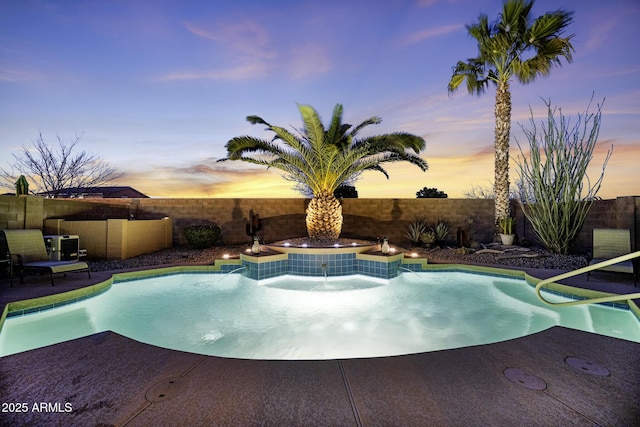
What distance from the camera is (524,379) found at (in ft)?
6.40

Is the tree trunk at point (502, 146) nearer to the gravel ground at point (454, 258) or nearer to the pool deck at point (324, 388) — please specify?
A: the gravel ground at point (454, 258)

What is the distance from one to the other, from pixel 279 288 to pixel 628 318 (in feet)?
17.8

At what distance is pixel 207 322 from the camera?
4.22 metres

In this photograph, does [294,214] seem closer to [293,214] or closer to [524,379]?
[293,214]

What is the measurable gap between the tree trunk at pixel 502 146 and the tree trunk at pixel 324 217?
5.74 meters

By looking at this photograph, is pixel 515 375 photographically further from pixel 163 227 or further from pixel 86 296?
pixel 163 227

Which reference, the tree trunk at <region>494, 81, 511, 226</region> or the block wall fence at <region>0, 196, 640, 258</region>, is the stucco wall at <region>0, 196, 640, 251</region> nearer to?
the block wall fence at <region>0, 196, 640, 258</region>

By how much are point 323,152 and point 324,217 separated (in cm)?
192

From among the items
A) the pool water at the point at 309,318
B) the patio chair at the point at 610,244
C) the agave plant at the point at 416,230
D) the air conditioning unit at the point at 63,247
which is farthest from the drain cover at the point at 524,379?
the agave plant at the point at 416,230

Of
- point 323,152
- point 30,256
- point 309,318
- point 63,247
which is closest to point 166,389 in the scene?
point 309,318

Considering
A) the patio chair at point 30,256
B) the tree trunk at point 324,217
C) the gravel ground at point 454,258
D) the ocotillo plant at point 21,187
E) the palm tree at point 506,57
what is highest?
the palm tree at point 506,57

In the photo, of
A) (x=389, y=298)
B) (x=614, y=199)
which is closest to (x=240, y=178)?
(x=389, y=298)

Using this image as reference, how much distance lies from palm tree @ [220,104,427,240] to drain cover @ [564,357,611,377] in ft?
19.8

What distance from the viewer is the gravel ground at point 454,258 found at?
281 inches
